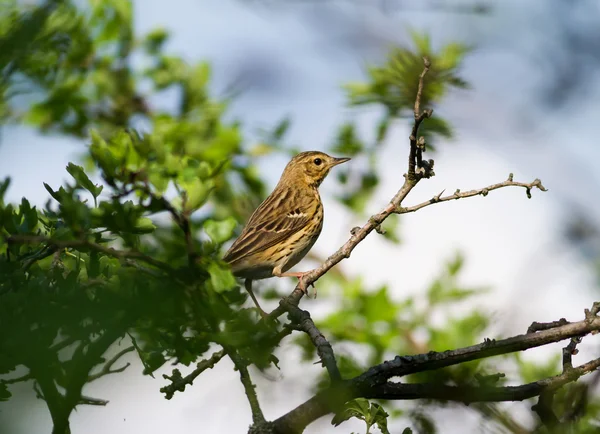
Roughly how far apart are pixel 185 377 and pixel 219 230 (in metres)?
1.18

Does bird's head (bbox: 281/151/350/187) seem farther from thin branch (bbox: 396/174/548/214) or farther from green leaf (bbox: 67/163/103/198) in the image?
green leaf (bbox: 67/163/103/198)

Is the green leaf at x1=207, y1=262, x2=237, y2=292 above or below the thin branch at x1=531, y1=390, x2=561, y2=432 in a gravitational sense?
above

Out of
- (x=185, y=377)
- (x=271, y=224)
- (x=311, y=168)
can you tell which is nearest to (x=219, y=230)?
(x=185, y=377)

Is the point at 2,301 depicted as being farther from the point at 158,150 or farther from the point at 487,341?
the point at 487,341

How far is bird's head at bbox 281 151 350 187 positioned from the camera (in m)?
9.54

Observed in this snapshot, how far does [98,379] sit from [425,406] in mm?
1456

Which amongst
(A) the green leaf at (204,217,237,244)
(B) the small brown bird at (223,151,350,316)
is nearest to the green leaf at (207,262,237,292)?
(A) the green leaf at (204,217,237,244)

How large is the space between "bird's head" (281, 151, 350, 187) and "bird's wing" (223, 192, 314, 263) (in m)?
0.68

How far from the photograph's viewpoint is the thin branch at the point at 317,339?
11.1 ft

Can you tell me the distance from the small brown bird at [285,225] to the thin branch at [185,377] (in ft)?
9.39

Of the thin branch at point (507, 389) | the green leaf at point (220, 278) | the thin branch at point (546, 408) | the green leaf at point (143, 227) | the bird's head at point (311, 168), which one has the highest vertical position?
the bird's head at point (311, 168)

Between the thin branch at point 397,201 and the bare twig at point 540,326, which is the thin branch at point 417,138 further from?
the bare twig at point 540,326

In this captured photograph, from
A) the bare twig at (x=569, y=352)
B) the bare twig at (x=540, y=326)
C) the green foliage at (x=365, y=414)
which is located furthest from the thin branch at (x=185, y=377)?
the bare twig at (x=569, y=352)

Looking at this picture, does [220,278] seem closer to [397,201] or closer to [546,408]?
[546,408]
